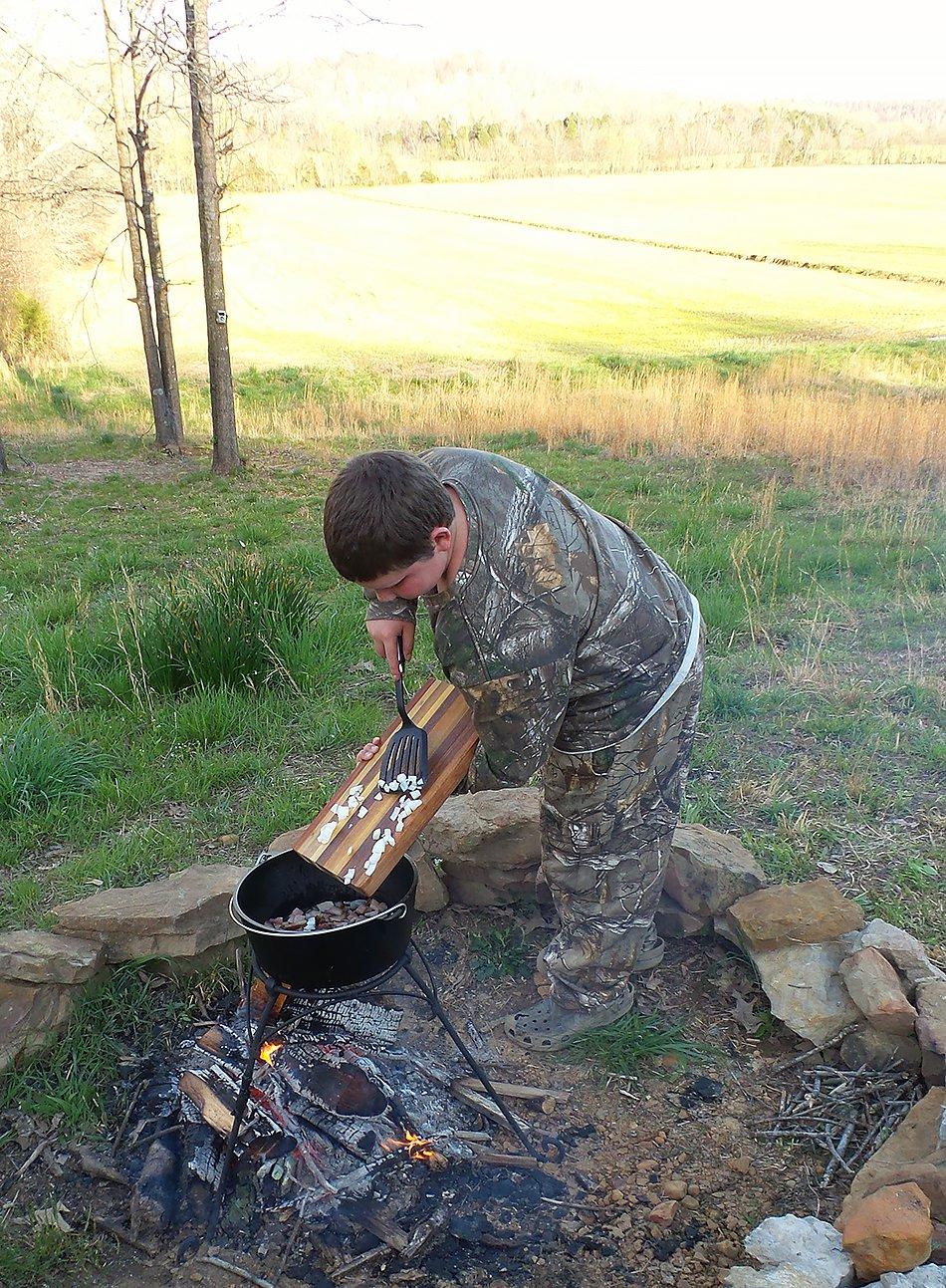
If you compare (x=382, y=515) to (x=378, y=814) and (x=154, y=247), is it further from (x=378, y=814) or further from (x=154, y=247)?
(x=154, y=247)

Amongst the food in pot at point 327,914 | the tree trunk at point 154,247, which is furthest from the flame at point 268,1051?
the tree trunk at point 154,247

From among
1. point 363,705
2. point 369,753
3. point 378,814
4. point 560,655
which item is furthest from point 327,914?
point 363,705

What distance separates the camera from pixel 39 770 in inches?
154

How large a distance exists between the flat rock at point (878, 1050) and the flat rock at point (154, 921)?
1921mm

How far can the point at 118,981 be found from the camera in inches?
117

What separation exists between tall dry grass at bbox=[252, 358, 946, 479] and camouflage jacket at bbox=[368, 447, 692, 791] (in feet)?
26.3

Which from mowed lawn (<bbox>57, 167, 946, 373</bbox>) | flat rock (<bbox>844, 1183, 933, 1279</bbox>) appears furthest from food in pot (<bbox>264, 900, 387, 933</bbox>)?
mowed lawn (<bbox>57, 167, 946, 373</bbox>)

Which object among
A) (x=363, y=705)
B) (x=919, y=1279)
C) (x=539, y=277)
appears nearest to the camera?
(x=919, y=1279)

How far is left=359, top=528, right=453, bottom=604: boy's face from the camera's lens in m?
2.12

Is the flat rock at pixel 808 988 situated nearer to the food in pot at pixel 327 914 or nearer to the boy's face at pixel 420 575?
the food in pot at pixel 327 914

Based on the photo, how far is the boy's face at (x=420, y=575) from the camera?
2.12 m

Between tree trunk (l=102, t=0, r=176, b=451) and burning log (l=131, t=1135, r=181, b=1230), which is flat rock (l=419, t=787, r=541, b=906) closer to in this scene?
burning log (l=131, t=1135, r=181, b=1230)

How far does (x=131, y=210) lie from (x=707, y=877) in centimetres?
1160

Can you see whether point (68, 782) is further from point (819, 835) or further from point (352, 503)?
point (819, 835)
